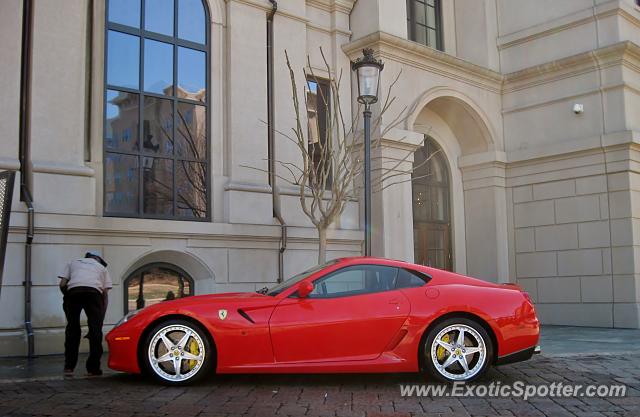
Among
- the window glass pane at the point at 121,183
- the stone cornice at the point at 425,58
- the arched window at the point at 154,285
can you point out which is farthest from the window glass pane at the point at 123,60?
the stone cornice at the point at 425,58

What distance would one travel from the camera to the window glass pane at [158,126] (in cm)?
1071

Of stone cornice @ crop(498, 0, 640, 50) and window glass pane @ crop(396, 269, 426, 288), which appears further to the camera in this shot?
stone cornice @ crop(498, 0, 640, 50)

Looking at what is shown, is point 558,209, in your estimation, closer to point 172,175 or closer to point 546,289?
point 546,289

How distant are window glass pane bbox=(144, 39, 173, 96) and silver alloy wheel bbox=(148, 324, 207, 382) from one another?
5478 millimetres

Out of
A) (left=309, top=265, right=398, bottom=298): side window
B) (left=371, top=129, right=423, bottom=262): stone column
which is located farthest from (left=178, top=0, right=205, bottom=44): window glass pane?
(left=309, top=265, right=398, bottom=298): side window

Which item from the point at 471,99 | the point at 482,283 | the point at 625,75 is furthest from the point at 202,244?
the point at 625,75

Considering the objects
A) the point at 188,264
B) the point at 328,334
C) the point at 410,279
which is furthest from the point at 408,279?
the point at 188,264

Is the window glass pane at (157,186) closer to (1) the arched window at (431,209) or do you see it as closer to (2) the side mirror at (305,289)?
(2) the side mirror at (305,289)

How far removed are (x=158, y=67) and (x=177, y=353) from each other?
601 cm

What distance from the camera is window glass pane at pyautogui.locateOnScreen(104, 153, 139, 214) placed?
10.2 meters

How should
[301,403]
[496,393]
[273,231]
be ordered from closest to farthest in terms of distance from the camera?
[301,403] → [496,393] → [273,231]

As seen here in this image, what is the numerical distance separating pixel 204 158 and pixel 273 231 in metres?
1.72

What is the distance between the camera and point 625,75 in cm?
1380

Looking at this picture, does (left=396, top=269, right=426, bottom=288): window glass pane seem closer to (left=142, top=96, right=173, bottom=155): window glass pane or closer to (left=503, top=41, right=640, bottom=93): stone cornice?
(left=142, top=96, right=173, bottom=155): window glass pane
